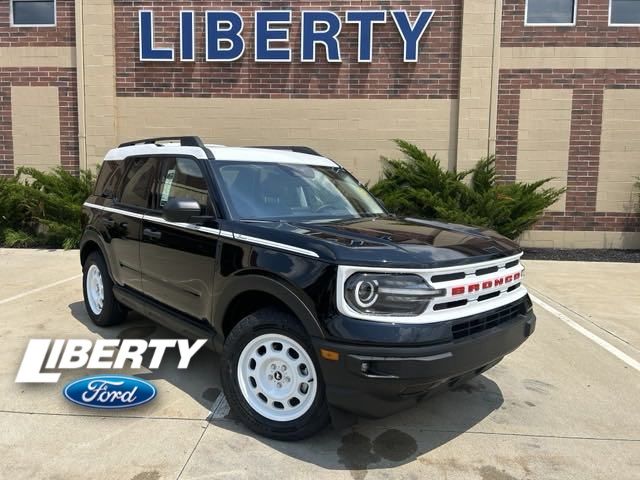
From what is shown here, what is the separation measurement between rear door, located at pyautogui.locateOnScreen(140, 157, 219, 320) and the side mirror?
5.4 inches

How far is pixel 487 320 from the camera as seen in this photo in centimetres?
316

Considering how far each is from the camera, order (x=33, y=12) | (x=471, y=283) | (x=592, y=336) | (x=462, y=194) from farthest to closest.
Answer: (x=33, y=12) < (x=462, y=194) < (x=592, y=336) < (x=471, y=283)

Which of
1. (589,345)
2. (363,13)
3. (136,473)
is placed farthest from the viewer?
(363,13)

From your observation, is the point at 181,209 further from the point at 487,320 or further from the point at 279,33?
the point at 279,33

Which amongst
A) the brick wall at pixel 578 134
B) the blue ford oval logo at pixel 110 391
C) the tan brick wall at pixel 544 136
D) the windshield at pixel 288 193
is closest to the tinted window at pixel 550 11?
the brick wall at pixel 578 134

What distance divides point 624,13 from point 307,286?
11.2 m

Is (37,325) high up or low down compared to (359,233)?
down

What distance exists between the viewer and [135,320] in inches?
225

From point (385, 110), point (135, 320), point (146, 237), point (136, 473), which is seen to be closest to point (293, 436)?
point (136, 473)

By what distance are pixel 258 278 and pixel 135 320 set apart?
306 cm

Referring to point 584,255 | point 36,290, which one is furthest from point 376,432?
point 584,255

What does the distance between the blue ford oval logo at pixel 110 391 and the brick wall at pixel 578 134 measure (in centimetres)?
922

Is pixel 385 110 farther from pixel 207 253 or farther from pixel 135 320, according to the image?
pixel 207 253

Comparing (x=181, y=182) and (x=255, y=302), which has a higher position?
(x=181, y=182)
